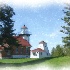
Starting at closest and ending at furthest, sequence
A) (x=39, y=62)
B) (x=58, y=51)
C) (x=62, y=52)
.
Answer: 1. (x=39, y=62)
2. (x=58, y=51)
3. (x=62, y=52)

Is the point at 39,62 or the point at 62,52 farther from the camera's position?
the point at 62,52

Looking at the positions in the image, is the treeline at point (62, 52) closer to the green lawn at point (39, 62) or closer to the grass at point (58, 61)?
the grass at point (58, 61)

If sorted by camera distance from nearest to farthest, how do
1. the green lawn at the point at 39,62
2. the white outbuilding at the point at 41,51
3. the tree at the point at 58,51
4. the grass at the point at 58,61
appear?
the white outbuilding at the point at 41,51
the green lawn at the point at 39,62
the grass at the point at 58,61
the tree at the point at 58,51

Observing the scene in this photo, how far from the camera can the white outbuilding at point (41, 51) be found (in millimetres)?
12109

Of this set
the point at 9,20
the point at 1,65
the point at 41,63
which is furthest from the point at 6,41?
the point at 41,63

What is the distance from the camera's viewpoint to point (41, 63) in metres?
12.2

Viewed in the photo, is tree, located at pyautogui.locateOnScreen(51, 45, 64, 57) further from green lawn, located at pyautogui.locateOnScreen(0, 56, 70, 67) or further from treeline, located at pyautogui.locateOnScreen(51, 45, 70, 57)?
green lawn, located at pyautogui.locateOnScreen(0, 56, 70, 67)

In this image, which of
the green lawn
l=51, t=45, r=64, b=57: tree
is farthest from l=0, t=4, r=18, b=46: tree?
l=51, t=45, r=64, b=57: tree

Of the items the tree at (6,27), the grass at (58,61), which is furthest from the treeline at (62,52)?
the tree at (6,27)

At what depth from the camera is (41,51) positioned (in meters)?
12.5

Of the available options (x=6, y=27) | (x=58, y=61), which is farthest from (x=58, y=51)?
(x=6, y=27)

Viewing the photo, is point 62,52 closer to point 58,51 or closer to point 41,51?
point 58,51

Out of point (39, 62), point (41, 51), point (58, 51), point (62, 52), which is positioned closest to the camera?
point (39, 62)

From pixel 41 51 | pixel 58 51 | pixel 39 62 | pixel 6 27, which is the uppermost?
pixel 6 27
